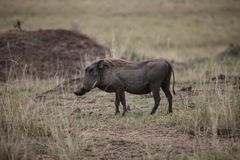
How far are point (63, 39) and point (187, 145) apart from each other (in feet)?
38.6

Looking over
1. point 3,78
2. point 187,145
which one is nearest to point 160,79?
point 187,145

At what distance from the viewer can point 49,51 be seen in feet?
58.4

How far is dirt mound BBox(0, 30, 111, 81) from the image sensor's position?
1658 cm

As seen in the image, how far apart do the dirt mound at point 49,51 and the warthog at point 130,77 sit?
219 inches

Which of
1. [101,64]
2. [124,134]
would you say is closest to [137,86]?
[101,64]

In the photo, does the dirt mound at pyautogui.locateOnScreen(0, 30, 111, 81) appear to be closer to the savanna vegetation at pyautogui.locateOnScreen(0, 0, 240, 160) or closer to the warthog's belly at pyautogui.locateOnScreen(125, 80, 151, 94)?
the savanna vegetation at pyautogui.locateOnScreen(0, 0, 240, 160)

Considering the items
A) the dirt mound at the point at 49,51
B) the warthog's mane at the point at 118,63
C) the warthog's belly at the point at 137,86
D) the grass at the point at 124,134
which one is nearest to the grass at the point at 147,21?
the dirt mound at the point at 49,51

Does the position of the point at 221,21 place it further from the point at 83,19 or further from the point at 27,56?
the point at 27,56

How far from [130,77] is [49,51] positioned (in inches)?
313

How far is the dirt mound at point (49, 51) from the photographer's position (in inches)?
653

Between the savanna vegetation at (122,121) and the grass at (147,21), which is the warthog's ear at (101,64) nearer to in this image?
the savanna vegetation at (122,121)

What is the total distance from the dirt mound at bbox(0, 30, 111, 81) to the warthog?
5558 mm

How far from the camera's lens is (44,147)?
738 cm

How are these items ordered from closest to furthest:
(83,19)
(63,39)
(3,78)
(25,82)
→ (25,82)
(3,78)
(63,39)
(83,19)
